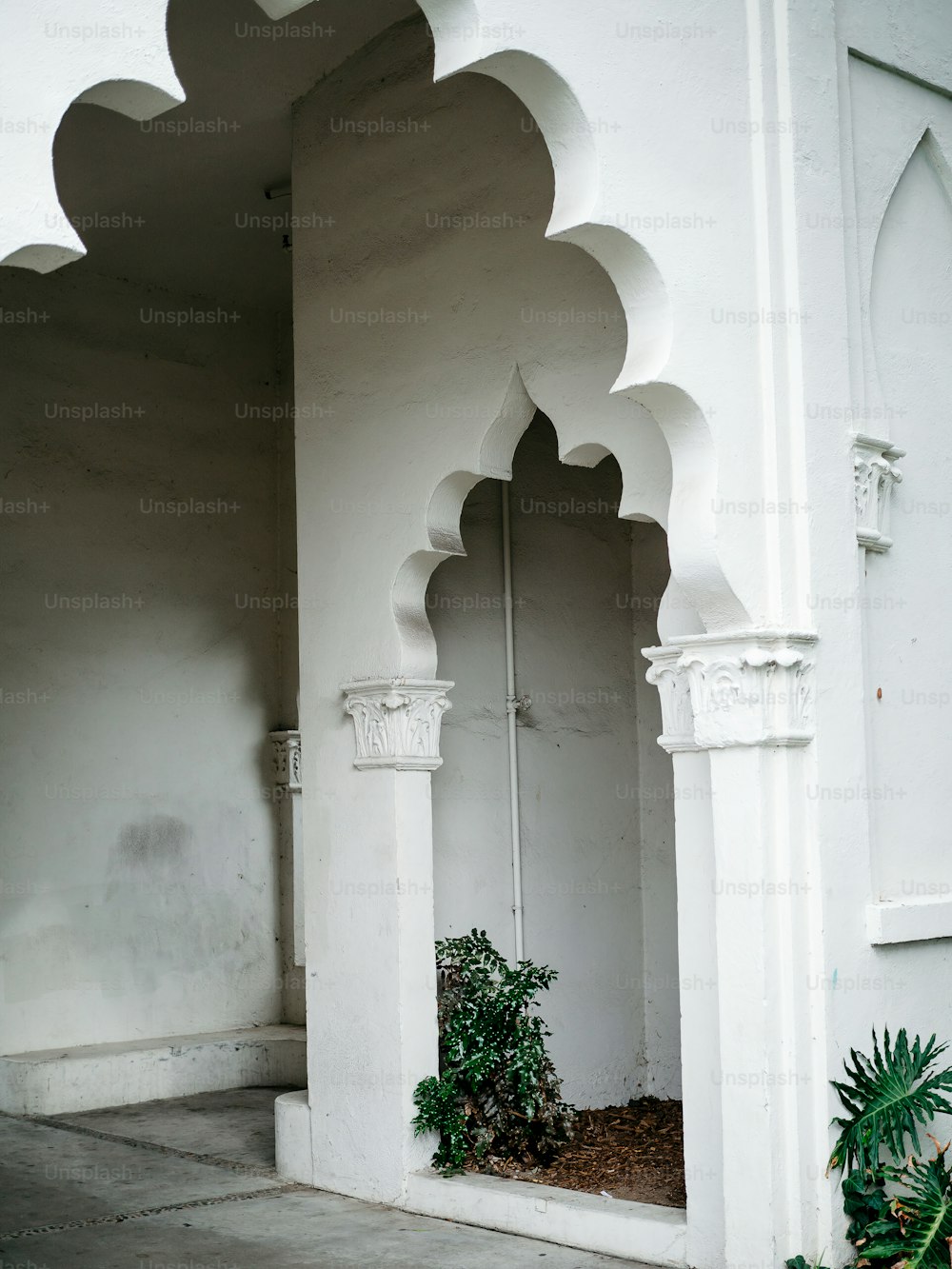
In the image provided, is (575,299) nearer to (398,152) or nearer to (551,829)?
(398,152)

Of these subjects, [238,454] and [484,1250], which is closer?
[484,1250]

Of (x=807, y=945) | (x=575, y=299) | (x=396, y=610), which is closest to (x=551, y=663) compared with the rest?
(x=396, y=610)

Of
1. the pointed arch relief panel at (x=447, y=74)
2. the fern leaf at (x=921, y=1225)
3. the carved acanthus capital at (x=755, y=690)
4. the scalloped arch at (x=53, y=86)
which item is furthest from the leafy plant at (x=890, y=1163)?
the scalloped arch at (x=53, y=86)

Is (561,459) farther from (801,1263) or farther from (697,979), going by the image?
(801,1263)

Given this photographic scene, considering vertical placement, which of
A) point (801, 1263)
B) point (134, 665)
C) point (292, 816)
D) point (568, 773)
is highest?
point (134, 665)

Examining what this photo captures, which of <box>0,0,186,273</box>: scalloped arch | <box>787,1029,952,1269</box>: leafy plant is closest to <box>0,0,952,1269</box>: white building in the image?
<box>0,0,186,273</box>: scalloped arch

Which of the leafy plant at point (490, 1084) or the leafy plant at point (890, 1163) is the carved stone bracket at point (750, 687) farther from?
the leafy plant at point (490, 1084)

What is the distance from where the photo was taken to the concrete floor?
5.67 metres

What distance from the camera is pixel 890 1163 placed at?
5.20 m

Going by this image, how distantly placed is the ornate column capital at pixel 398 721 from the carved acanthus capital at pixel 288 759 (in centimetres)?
374

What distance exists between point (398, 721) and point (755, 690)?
2070 millimetres

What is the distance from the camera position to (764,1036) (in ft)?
16.2

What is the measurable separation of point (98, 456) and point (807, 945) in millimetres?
6575

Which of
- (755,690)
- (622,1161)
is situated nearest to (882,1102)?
(755,690)
